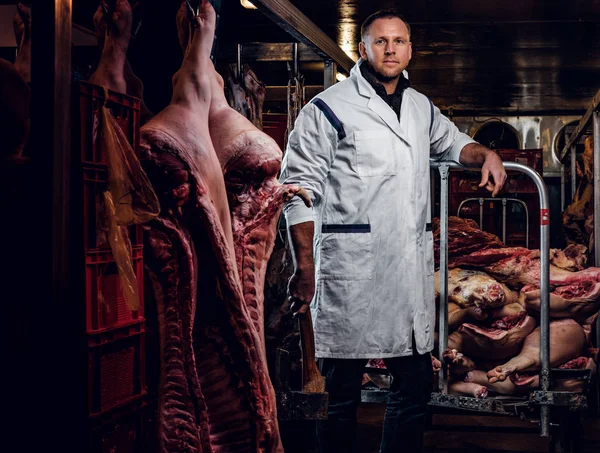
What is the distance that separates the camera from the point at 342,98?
434 cm

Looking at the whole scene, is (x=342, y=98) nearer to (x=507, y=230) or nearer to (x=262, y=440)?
(x=262, y=440)

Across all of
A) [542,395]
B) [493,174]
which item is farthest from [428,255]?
[542,395]

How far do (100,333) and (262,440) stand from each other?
0.83 meters

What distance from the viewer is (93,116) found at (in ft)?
7.93

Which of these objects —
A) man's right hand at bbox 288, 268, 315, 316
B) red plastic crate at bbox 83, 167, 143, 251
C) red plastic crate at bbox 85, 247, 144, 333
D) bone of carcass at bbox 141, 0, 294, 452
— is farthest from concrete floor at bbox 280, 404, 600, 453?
red plastic crate at bbox 83, 167, 143, 251

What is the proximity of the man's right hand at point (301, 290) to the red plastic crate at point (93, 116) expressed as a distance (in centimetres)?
151

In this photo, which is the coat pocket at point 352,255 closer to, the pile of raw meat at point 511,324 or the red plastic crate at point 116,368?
the pile of raw meat at point 511,324

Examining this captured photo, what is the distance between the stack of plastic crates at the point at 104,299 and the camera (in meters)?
2.39

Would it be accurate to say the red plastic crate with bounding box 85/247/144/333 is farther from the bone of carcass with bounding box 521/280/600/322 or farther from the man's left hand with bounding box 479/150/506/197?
the bone of carcass with bounding box 521/280/600/322

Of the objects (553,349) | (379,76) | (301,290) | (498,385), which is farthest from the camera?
(553,349)

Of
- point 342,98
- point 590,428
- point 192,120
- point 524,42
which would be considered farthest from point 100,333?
point 524,42

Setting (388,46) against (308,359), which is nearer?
(308,359)

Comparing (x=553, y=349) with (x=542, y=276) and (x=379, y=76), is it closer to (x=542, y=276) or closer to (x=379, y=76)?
(x=542, y=276)

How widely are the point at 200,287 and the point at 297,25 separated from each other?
5.99 ft
